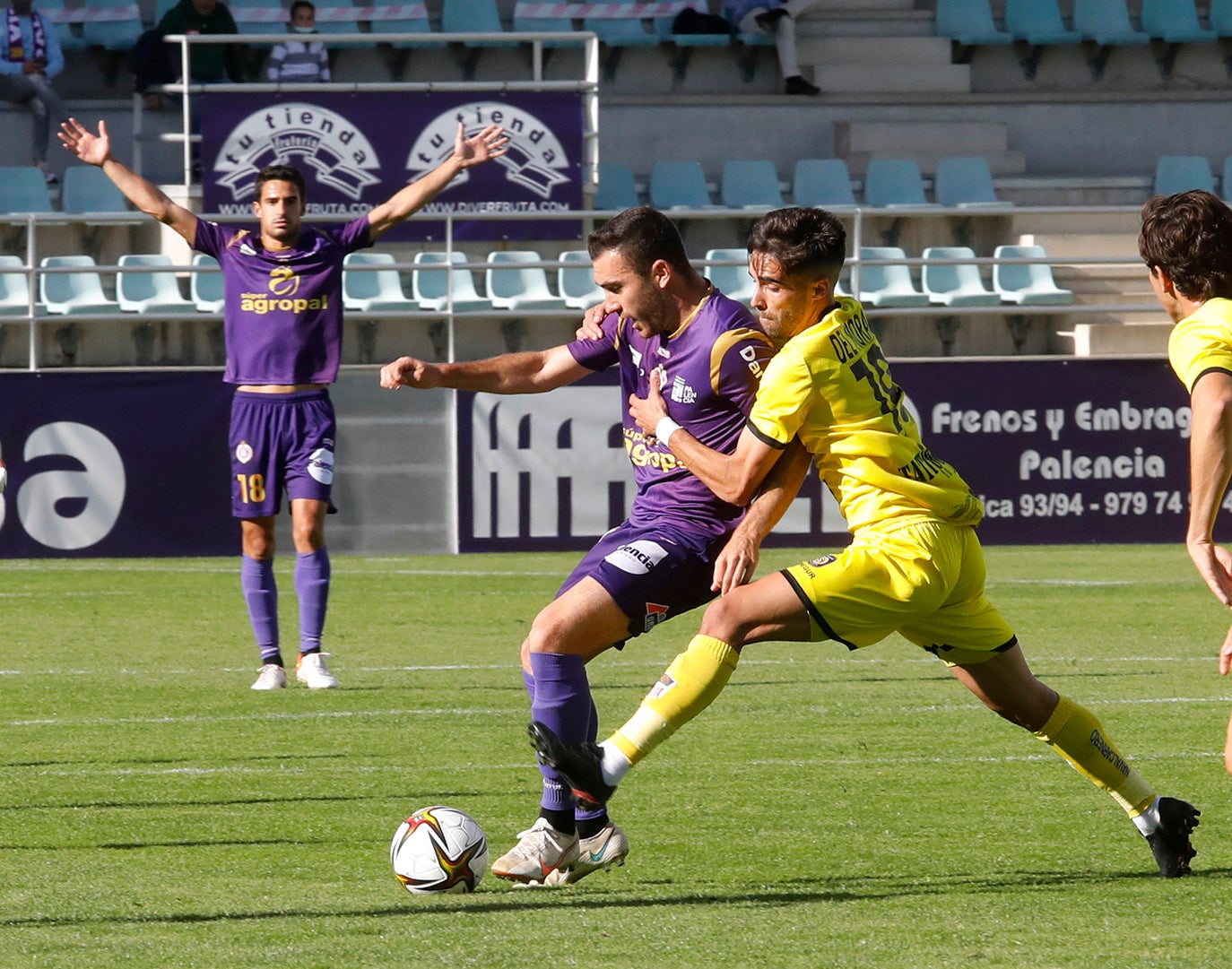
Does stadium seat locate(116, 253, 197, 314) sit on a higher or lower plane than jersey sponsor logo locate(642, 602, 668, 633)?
higher

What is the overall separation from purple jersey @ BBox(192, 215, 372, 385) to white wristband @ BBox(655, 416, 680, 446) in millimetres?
4045

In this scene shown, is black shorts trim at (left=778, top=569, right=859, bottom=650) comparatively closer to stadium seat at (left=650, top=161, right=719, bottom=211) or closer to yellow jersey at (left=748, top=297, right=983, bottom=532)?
yellow jersey at (left=748, top=297, right=983, bottom=532)

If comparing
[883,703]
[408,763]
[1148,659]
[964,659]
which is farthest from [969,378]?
[964,659]

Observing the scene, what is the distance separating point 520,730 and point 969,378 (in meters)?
7.93

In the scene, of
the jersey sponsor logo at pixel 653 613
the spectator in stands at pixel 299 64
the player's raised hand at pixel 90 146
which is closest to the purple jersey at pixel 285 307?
the player's raised hand at pixel 90 146

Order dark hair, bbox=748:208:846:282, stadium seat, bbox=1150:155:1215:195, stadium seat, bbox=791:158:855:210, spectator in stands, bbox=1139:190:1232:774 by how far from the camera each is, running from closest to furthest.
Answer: spectator in stands, bbox=1139:190:1232:774, dark hair, bbox=748:208:846:282, stadium seat, bbox=791:158:855:210, stadium seat, bbox=1150:155:1215:195

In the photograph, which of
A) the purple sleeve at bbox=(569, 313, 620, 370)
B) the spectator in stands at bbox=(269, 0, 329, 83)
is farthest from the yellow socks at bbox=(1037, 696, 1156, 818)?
the spectator in stands at bbox=(269, 0, 329, 83)

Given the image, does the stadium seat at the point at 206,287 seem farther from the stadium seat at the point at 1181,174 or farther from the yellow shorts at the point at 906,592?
the yellow shorts at the point at 906,592

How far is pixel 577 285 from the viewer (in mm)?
16938

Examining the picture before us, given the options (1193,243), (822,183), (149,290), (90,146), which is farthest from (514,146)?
(1193,243)

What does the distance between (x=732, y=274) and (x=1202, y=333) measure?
13.1m

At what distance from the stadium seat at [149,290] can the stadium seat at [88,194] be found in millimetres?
1285

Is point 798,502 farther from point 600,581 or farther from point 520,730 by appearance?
point 600,581

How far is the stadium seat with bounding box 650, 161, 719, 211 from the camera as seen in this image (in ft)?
62.0
